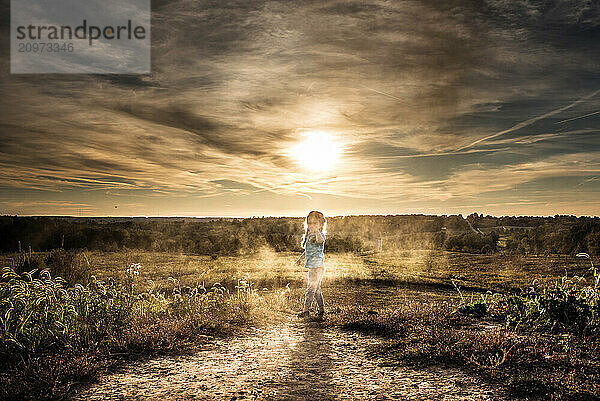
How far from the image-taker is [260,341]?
8.37 metres

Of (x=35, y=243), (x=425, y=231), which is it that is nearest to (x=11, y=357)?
(x=35, y=243)

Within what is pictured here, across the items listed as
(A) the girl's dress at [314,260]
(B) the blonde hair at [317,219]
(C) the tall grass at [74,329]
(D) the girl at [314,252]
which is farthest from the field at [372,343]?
(B) the blonde hair at [317,219]

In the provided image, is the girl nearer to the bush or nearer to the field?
the field

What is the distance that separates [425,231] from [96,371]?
4546cm

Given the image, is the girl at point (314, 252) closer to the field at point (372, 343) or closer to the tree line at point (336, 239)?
the field at point (372, 343)

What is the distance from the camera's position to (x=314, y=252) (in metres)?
10.4

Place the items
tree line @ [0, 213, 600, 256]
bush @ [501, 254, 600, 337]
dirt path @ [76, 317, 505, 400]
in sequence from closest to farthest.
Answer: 1. dirt path @ [76, 317, 505, 400]
2. bush @ [501, 254, 600, 337]
3. tree line @ [0, 213, 600, 256]

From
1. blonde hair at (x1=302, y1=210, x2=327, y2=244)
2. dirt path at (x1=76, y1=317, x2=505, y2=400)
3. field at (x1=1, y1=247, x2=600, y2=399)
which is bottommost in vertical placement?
dirt path at (x1=76, y1=317, x2=505, y2=400)

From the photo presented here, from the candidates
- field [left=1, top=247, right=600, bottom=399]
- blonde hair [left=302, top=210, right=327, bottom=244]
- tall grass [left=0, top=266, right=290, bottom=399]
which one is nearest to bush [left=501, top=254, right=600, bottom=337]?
field [left=1, top=247, right=600, bottom=399]

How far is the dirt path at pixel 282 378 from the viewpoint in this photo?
5.61 m

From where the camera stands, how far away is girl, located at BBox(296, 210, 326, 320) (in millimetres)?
10414

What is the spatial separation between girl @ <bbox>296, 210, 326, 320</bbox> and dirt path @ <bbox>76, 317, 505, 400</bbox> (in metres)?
2.55

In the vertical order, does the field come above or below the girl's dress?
below

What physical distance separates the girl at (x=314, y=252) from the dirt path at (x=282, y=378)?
2.55 metres
